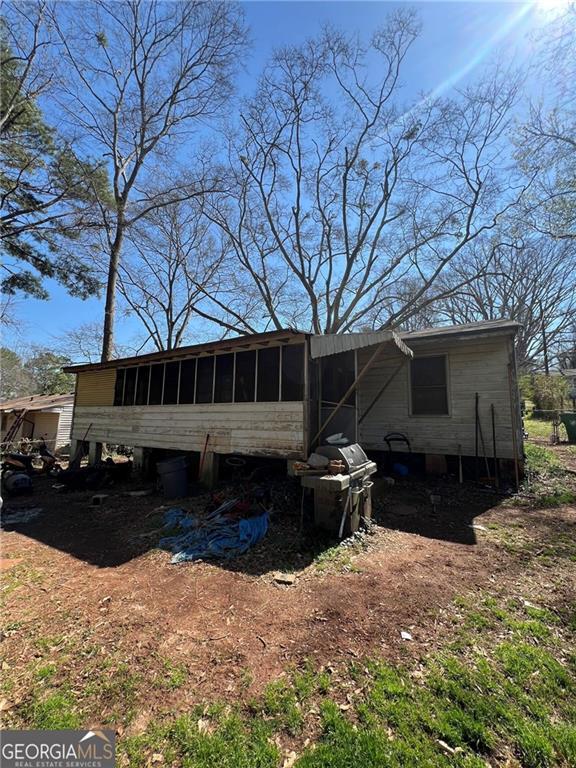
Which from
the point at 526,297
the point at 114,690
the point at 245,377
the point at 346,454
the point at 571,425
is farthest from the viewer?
the point at 526,297

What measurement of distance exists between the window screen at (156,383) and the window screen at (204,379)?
1.57m

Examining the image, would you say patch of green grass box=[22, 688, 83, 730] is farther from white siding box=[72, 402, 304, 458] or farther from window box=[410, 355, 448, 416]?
window box=[410, 355, 448, 416]

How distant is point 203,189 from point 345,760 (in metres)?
18.3

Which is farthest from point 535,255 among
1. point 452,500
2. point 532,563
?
point 532,563

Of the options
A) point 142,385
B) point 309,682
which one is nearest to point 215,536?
point 309,682

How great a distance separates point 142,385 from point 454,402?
27.5ft

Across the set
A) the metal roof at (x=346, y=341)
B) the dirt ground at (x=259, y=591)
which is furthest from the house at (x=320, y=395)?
the dirt ground at (x=259, y=591)

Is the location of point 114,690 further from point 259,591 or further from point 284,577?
point 284,577

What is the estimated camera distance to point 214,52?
13789 mm

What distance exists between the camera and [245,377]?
7043mm

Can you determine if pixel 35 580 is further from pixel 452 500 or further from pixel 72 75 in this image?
pixel 72 75

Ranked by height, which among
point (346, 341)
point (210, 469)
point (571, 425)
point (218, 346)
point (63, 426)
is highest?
point (218, 346)

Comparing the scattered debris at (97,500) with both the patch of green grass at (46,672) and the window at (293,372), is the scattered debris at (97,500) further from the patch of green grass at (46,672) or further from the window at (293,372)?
the patch of green grass at (46,672)

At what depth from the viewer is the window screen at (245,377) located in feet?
22.6
